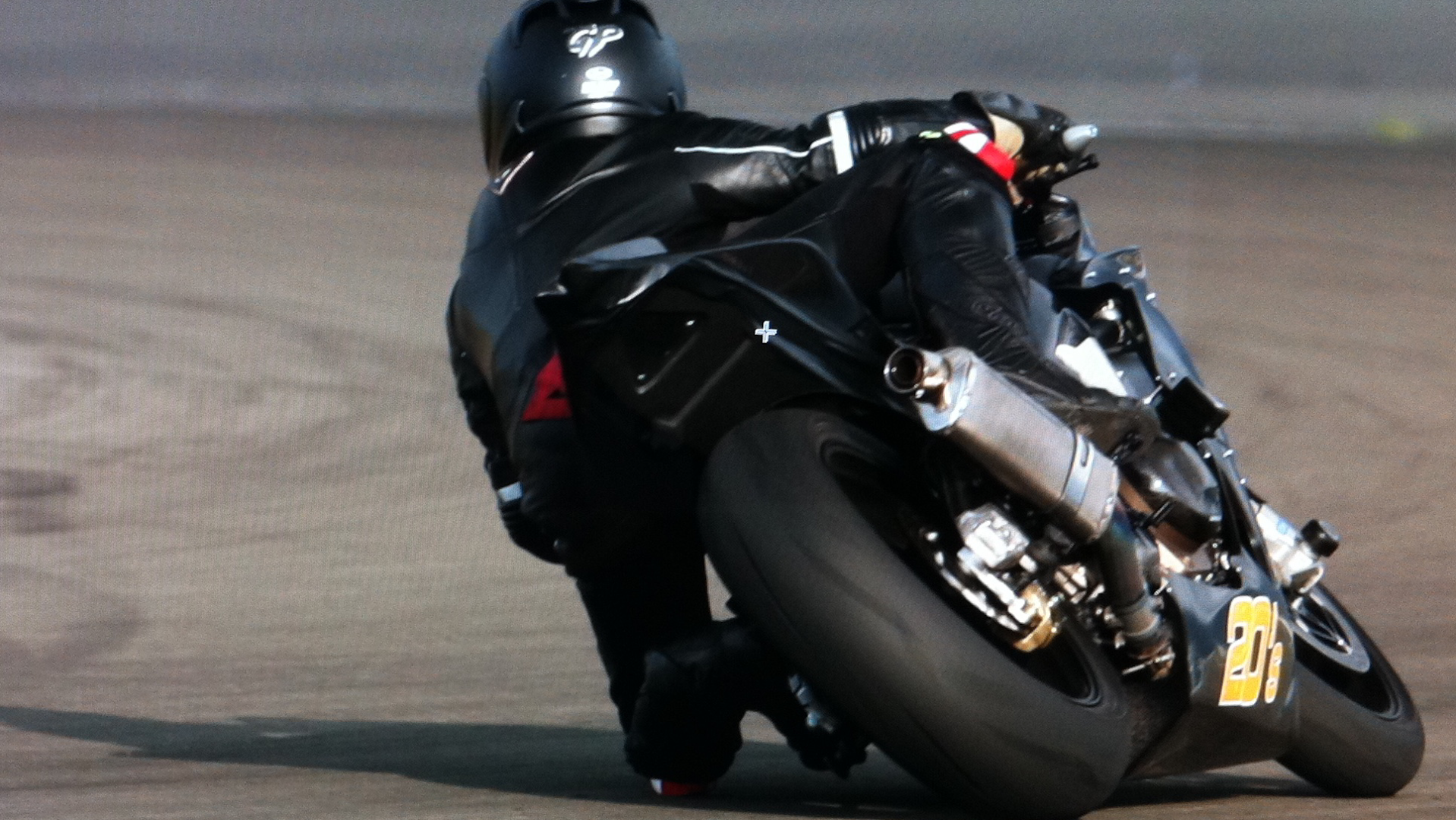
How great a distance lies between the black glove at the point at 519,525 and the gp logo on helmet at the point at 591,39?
0.75 meters

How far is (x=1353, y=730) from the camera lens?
3783mm

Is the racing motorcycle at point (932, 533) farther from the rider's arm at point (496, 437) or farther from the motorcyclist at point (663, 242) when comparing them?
the rider's arm at point (496, 437)

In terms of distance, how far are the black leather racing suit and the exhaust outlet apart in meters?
0.16

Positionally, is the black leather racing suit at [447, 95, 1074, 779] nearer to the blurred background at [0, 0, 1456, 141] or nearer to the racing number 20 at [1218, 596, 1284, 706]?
the racing number 20 at [1218, 596, 1284, 706]

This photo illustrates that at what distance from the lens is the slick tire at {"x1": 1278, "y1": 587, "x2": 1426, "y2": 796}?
372 cm

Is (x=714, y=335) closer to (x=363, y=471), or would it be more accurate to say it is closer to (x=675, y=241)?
(x=675, y=241)

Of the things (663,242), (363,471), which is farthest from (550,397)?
(363,471)

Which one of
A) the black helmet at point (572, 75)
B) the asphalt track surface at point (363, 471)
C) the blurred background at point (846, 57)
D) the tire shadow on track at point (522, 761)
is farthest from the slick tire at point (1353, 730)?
the blurred background at point (846, 57)

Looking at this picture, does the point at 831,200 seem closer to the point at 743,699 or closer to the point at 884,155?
the point at 884,155

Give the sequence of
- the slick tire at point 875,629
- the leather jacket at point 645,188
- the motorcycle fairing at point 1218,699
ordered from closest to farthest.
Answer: the slick tire at point 875,629 → the motorcycle fairing at point 1218,699 → the leather jacket at point 645,188

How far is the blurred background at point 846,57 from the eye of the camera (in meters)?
16.0

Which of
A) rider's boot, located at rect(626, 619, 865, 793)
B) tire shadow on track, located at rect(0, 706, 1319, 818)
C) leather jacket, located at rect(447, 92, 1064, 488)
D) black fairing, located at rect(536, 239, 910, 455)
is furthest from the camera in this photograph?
tire shadow on track, located at rect(0, 706, 1319, 818)

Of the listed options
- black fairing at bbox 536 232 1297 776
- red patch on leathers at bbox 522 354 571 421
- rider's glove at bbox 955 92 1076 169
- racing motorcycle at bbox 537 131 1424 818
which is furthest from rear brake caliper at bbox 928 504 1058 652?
rider's glove at bbox 955 92 1076 169

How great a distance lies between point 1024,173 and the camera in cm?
390
